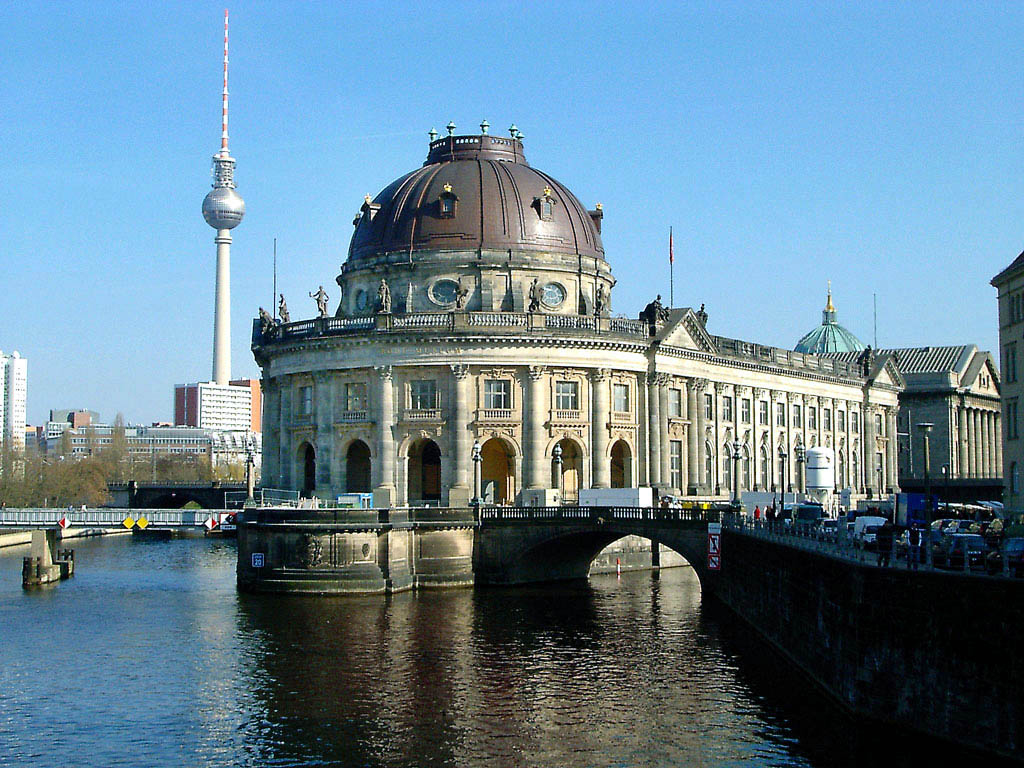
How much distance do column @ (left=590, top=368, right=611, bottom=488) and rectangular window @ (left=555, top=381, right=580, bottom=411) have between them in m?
1.40

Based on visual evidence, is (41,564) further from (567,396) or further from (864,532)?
(864,532)

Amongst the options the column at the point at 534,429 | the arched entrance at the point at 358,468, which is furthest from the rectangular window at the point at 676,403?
the arched entrance at the point at 358,468

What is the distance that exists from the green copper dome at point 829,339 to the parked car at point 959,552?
13386 centimetres

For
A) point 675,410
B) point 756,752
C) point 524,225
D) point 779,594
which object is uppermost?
point 524,225

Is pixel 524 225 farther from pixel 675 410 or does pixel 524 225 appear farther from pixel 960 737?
pixel 960 737

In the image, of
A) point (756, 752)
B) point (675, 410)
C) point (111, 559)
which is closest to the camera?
point (756, 752)

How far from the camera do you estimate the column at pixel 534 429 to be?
104562mm

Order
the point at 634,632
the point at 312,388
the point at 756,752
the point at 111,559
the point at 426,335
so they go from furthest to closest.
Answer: the point at 111,559, the point at 312,388, the point at 426,335, the point at 634,632, the point at 756,752

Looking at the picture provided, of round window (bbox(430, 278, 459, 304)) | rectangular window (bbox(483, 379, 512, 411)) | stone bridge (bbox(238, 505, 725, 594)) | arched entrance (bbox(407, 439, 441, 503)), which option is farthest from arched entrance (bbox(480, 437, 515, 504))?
stone bridge (bbox(238, 505, 725, 594))

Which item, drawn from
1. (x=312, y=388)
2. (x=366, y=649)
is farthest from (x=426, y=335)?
(x=366, y=649)

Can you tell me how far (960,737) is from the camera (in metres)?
39.9

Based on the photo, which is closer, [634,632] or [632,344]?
[634,632]

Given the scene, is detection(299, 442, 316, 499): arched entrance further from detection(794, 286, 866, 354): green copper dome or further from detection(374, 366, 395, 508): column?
detection(794, 286, 866, 354): green copper dome

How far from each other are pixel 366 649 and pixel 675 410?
56880 mm
